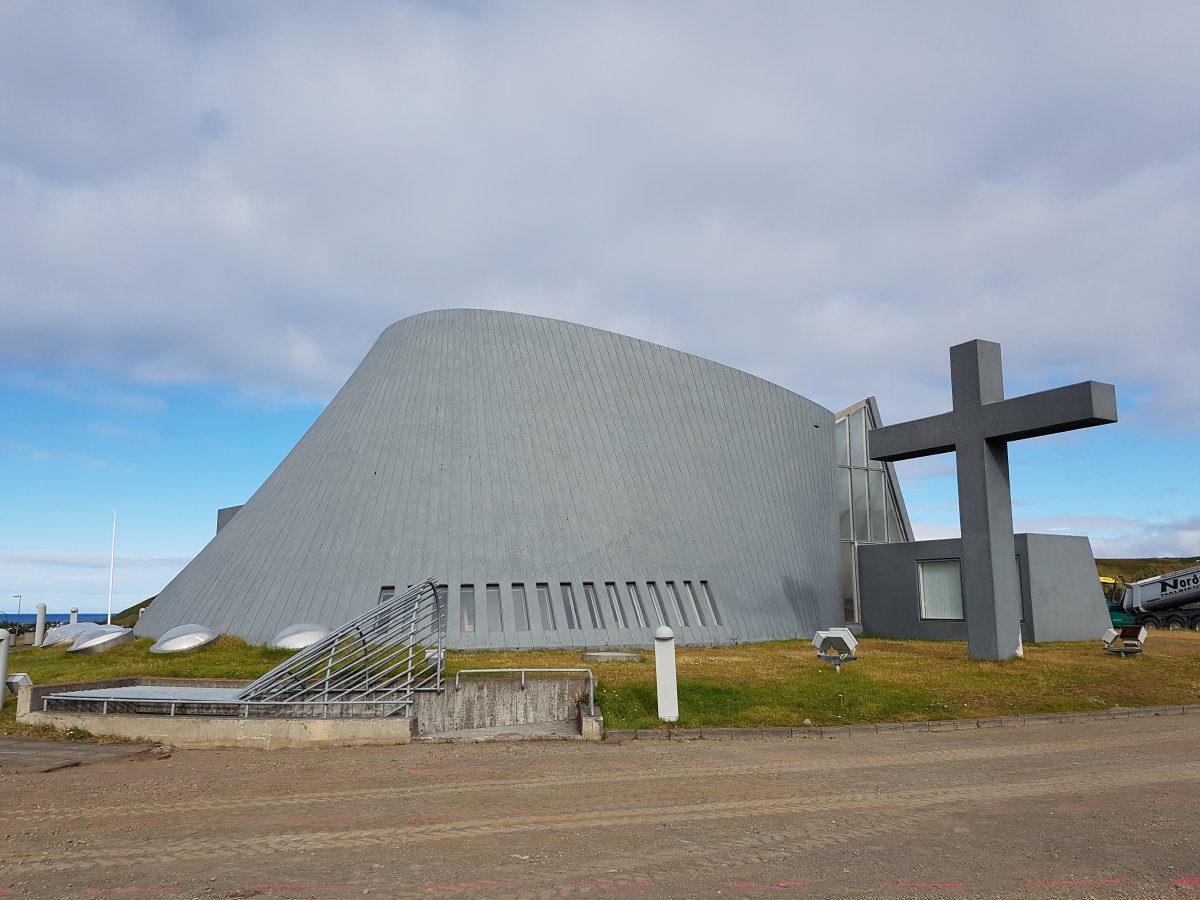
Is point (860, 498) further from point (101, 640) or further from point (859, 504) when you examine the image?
point (101, 640)

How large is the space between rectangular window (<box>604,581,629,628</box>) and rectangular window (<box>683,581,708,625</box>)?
223cm

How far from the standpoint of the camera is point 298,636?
19.4 m

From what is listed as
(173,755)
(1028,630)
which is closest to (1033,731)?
(173,755)

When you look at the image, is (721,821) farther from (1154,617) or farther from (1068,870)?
(1154,617)

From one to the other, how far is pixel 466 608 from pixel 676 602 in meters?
5.78

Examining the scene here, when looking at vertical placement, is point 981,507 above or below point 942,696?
above

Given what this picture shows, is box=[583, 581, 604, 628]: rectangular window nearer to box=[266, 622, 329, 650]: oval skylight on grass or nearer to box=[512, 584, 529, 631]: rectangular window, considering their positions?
box=[512, 584, 529, 631]: rectangular window

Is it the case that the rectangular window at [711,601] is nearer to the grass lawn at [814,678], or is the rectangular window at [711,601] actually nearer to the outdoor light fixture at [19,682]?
the grass lawn at [814,678]

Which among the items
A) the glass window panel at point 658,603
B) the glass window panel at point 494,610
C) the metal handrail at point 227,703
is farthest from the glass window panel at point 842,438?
the metal handrail at point 227,703

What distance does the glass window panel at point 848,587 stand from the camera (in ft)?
96.0

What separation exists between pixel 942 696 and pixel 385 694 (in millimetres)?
9014

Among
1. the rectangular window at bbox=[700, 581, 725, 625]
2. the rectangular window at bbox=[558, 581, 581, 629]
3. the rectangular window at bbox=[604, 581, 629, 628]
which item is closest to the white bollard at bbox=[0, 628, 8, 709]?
the rectangular window at bbox=[558, 581, 581, 629]

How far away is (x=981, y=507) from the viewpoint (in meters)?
19.7

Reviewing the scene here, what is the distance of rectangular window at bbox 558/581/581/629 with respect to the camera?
2153 cm
